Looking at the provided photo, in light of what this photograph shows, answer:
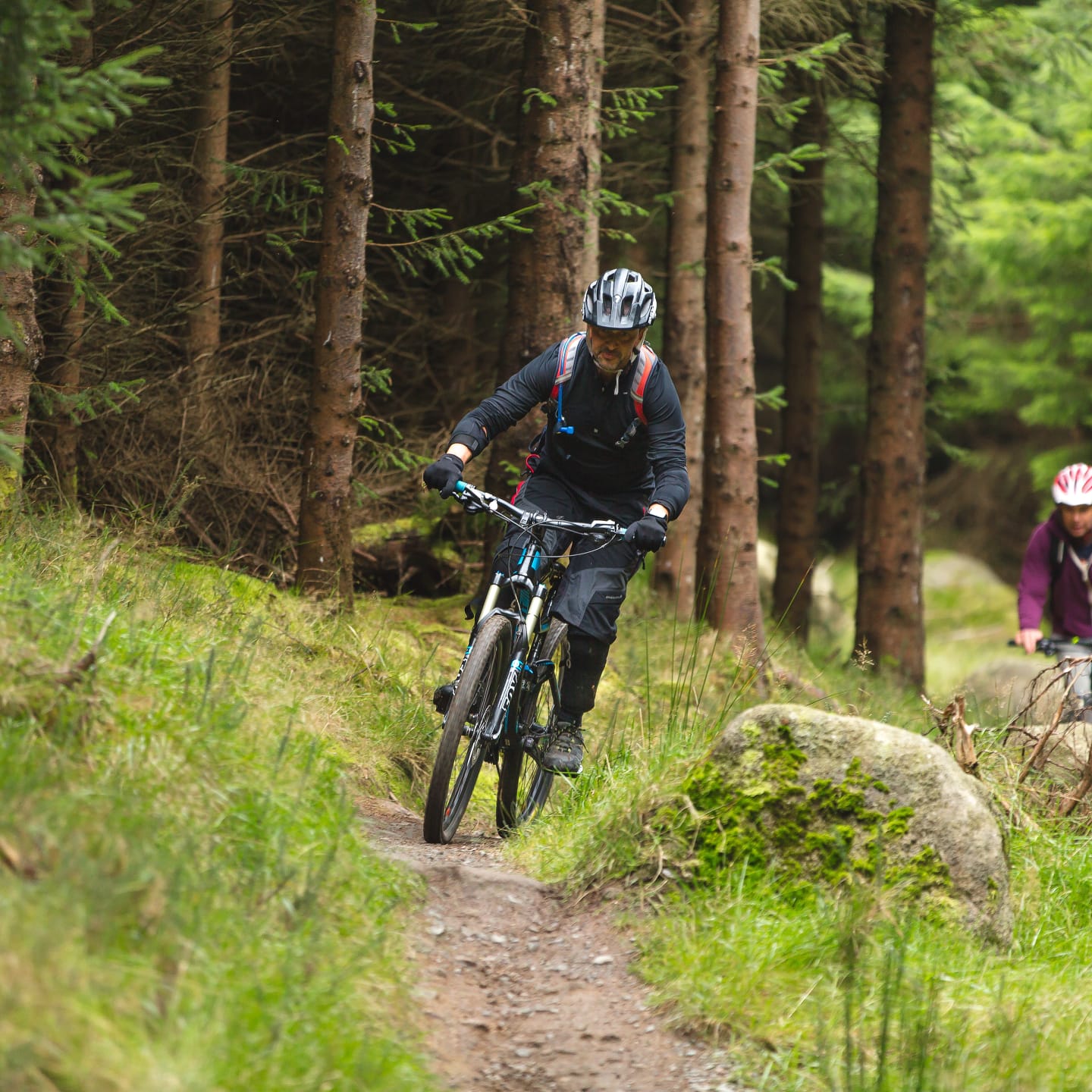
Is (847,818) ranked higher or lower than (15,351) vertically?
lower

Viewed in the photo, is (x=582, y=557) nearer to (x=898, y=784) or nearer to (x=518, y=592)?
(x=518, y=592)

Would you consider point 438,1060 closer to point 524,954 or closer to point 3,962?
point 524,954

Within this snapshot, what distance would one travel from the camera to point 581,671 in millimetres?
5926

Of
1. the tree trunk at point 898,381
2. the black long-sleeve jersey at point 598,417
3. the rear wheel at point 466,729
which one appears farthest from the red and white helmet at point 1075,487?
the tree trunk at point 898,381

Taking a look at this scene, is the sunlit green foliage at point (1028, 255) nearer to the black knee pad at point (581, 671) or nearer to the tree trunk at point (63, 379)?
the tree trunk at point (63, 379)

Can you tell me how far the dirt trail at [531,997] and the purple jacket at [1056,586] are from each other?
4.31 m

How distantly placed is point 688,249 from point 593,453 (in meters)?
6.48

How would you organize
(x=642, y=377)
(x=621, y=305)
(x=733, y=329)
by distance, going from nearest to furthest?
1. (x=621, y=305)
2. (x=642, y=377)
3. (x=733, y=329)

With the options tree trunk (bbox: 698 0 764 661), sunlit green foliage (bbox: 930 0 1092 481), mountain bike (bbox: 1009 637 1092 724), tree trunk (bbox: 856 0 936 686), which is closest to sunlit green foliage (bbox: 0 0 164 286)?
mountain bike (bbox: 1009 637 1092 724)

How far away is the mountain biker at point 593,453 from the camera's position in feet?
18.3

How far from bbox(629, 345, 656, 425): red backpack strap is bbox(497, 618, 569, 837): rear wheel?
1081mm

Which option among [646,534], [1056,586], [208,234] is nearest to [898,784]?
[646,534]

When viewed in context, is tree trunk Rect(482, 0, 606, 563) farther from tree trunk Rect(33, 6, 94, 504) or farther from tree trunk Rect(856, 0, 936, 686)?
tree trunk Rect(856, 0, 936, 686)

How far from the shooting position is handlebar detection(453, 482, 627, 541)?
5.44 meters
